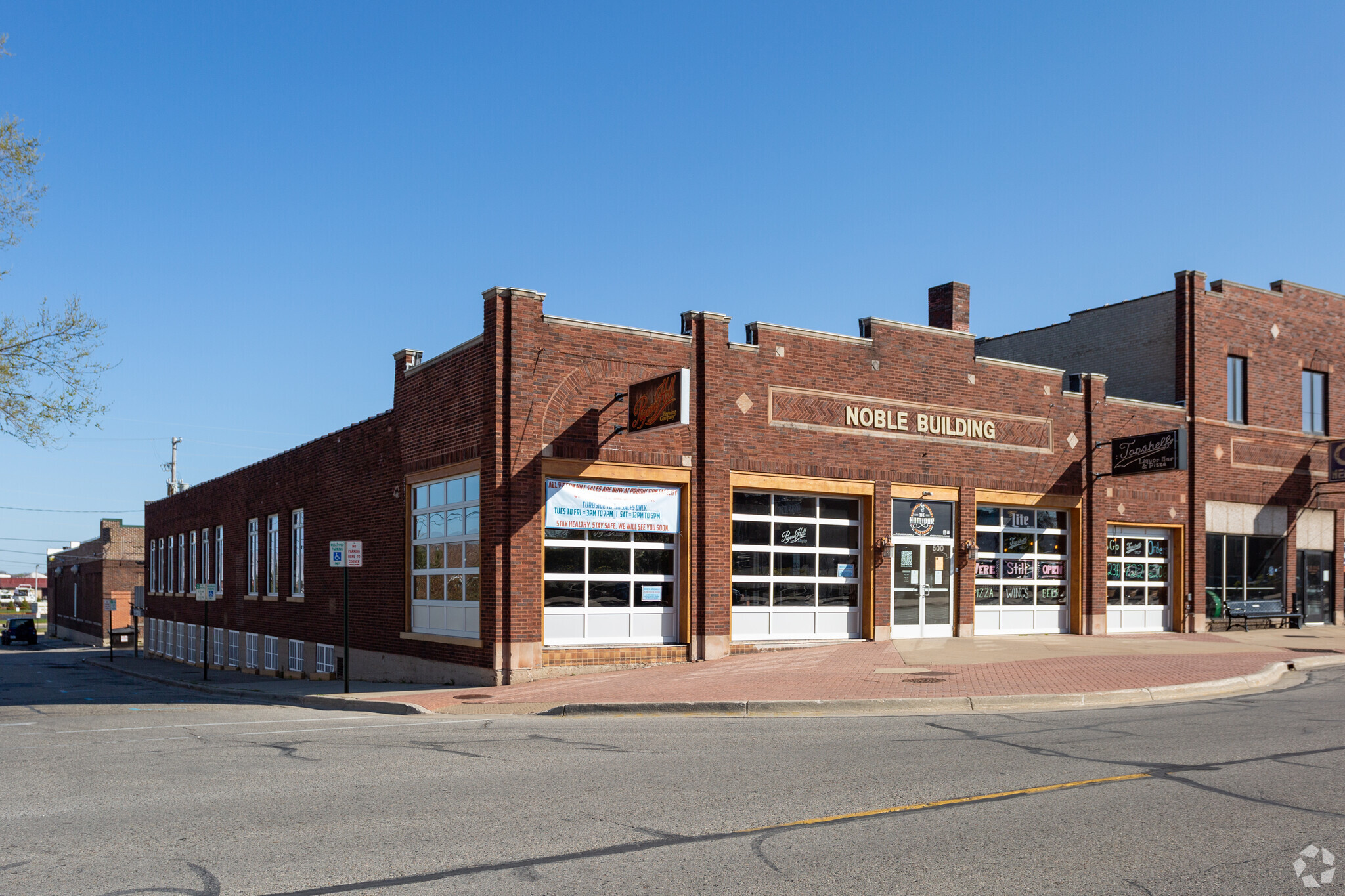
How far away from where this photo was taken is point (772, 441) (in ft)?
70.1

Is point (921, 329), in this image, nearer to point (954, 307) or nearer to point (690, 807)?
point (954, 307)

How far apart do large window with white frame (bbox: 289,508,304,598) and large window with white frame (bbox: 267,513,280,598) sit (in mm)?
1023

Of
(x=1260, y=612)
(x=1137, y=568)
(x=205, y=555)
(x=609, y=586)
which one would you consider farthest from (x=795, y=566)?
(x=205, y=555)

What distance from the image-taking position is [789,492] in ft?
71.1

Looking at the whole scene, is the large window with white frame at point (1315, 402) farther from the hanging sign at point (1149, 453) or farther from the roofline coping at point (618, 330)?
the roofline coping at point (618, 330)

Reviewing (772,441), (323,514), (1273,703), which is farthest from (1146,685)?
(323,514)

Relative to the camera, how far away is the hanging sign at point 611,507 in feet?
63.5

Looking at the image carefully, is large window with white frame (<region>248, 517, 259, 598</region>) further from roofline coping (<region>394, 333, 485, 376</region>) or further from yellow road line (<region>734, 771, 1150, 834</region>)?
yellow road line (<region>734, 771, 1150, 834</region>)

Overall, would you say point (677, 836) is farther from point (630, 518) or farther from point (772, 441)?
point (772, 441)

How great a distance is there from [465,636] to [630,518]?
3.77 meters

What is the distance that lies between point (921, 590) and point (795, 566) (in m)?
3.31

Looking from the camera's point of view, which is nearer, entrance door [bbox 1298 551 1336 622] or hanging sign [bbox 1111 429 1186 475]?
hanging sign [bbox 1111 429 1186 475]

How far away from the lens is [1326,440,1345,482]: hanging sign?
30.0 m

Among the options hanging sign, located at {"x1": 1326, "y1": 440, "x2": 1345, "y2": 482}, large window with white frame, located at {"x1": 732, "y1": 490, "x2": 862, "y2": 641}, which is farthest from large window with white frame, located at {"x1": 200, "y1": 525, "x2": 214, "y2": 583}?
hanging sign, located at {"x1": 1326, "y1": 440, "x2": 1345, "y2": 482}
